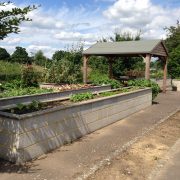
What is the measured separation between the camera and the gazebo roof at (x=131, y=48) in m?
21.6

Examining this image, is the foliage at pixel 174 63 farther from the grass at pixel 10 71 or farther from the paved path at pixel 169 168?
the paved path at pixel 169 168

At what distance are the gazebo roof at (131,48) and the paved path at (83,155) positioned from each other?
34.9 feet

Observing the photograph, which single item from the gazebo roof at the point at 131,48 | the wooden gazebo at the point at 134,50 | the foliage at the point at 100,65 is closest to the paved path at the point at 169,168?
the wooden gazebo at the point at 134,50

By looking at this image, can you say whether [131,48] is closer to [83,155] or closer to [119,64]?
[119,64]

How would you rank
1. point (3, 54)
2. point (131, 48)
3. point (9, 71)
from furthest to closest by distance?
point (3, 54), point (9, 71), point (131, 48)

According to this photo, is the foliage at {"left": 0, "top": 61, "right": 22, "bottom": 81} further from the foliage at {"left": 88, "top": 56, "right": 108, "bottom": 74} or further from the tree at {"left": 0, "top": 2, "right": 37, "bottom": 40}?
the tree at {"left": 0, "top": 2, "right": 37, "bottom": 40}

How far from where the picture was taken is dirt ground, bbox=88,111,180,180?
6.38 metres

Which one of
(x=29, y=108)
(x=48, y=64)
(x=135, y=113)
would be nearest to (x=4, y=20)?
(x=29, y=108)

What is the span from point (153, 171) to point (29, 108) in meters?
3.71

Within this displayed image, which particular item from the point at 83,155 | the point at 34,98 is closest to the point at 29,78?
the point at 34,98

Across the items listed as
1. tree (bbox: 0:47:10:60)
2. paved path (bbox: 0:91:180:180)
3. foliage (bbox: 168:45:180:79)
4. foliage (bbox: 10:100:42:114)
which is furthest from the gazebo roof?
tree (bbox: 0:47:10:60)

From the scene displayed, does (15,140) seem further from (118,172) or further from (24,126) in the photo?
(118,172)

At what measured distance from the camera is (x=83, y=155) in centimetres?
747

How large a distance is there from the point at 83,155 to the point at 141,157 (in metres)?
1.35
